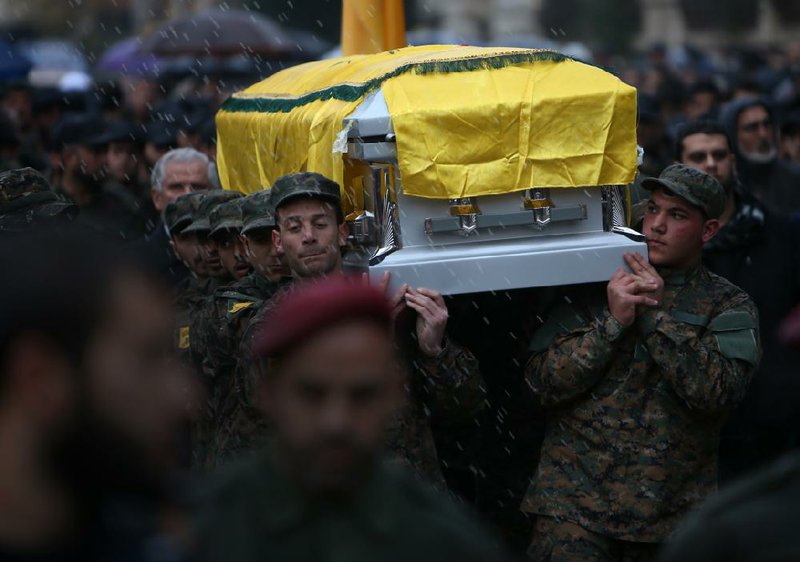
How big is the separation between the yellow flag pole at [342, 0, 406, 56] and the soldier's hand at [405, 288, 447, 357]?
8.47 feet

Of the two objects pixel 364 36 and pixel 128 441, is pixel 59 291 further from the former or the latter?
pixel 364 36

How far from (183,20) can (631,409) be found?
14404mm

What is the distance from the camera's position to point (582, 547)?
5.05 metres

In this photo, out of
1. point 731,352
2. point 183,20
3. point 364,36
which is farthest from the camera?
point 183,20

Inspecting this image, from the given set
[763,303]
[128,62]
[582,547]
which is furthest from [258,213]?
[128,62]

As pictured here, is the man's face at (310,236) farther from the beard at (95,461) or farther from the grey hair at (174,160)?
the beard at (95,461)

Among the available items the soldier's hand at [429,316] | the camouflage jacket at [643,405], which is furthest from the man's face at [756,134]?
the soldier's hand at [429,316]

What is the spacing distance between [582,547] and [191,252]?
2404 mm

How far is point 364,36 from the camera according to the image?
7266mm

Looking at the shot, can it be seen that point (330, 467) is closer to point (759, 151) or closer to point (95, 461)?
point (95, 461)

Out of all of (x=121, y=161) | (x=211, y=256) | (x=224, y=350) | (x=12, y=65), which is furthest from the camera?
(x=12, y=65)

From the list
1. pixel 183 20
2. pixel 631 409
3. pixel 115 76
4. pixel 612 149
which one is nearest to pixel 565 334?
pixel 631 409

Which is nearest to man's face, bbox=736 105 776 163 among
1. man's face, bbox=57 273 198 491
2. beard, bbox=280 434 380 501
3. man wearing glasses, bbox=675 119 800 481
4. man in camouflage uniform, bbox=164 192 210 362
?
man wearing glasses, bbox=675 119 800 481

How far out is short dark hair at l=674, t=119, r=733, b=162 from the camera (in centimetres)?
718
